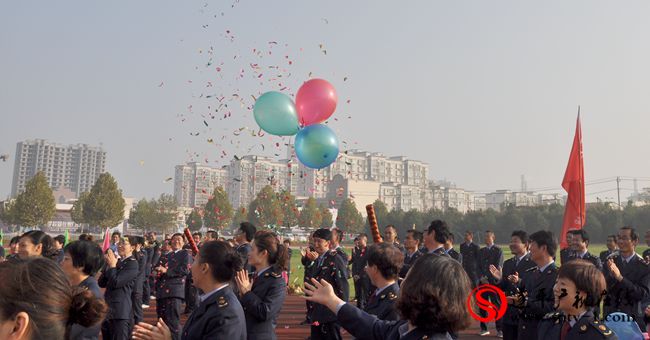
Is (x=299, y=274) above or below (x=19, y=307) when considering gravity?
below

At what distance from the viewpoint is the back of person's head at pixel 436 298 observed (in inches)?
93.6

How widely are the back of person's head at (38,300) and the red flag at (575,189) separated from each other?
27.4 ft

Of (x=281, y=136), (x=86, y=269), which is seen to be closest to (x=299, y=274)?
(x=281, y=136)

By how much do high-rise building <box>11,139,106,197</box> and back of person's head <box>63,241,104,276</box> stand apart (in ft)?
610

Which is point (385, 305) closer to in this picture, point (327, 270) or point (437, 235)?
point (437, 235)

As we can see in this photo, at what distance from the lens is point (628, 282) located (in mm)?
5684

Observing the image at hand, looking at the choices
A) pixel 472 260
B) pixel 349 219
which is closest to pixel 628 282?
pixel 472 260

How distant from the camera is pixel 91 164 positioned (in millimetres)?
183750

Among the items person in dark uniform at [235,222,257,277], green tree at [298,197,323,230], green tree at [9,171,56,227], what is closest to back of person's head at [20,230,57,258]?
person in dark uniform at [235,222,257,277]

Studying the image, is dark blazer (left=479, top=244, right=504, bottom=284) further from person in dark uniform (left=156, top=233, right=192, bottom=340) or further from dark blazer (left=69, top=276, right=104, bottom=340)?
dark blazer (left=69, top=276, right=104, bottom=340)

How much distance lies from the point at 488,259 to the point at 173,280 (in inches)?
287

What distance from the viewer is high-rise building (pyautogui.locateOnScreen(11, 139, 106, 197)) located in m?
171

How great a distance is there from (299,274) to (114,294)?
18.5 m

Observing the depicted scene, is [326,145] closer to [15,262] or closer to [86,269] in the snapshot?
[86,269]
